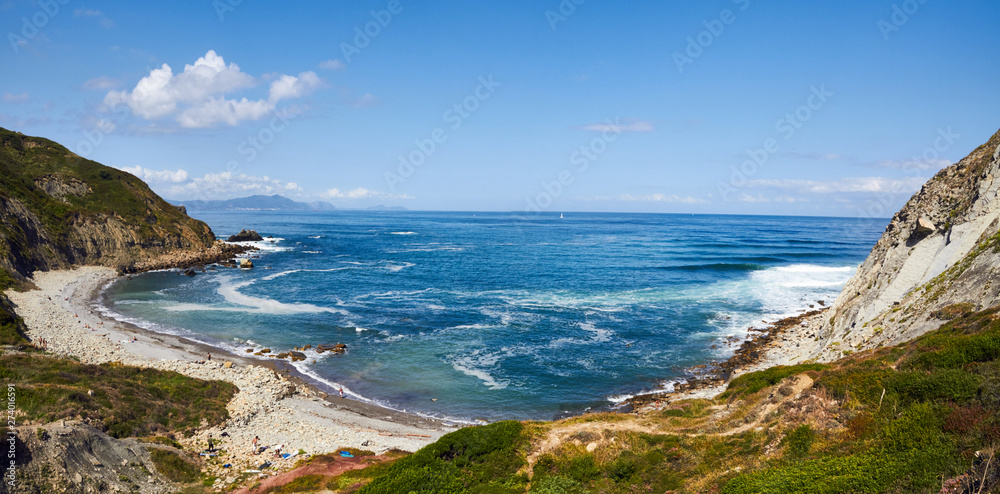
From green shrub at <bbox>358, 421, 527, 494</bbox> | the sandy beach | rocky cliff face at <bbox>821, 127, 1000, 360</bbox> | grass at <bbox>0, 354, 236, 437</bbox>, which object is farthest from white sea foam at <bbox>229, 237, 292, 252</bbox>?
rocky cliff face at <bbox>821, 127, 1000, 360</bbox>

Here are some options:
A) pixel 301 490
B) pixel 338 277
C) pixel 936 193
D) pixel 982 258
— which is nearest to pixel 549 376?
pixel 301 490

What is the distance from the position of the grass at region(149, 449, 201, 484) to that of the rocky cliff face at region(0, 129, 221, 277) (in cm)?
5708

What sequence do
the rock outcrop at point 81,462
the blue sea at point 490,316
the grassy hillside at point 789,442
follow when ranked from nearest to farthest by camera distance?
the grassy hillside at point 789,442 < the rock outcrop at point 81,462 < the blue sea at point 490,316

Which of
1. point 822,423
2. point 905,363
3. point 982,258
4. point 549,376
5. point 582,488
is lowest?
point 549,376

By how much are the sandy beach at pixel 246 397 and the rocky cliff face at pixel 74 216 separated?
20.7m

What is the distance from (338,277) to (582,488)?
72.8 m

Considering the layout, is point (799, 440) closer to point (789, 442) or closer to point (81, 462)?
point (789, 442)

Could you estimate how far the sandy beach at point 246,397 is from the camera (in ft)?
94.5

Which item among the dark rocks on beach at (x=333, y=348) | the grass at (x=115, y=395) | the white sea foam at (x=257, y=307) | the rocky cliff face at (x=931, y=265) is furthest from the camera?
the white sea foam at (x=257, y=307)

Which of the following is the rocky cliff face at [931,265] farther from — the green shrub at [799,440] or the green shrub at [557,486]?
the green shrub at [557,486]

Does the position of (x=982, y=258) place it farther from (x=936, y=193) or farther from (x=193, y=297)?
(x=193, y=297)

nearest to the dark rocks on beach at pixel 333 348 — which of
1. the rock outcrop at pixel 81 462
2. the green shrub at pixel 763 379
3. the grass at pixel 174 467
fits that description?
the grass at pixel 174 467

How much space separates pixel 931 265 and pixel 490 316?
4037cm

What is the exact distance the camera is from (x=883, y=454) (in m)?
12.2
